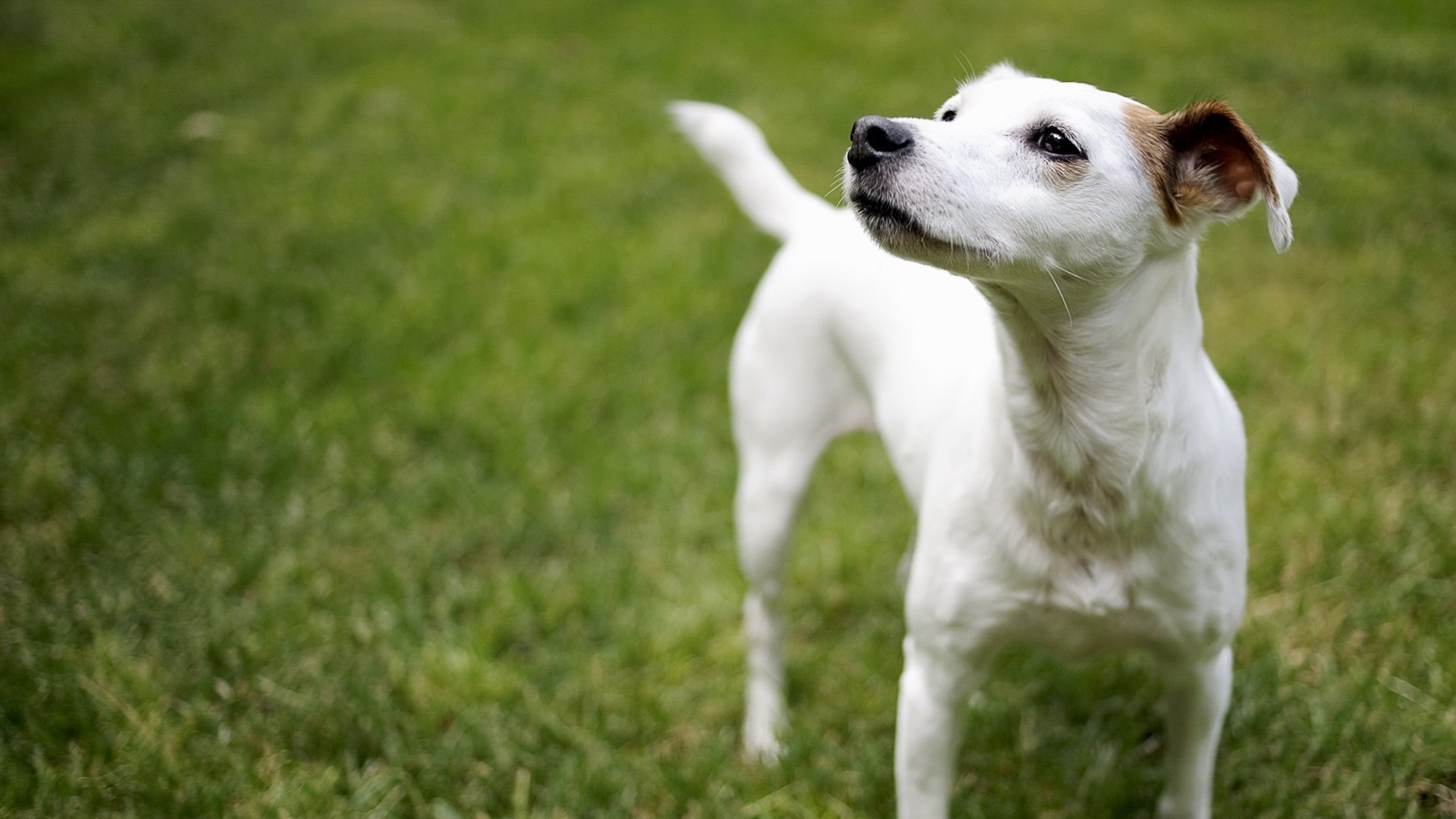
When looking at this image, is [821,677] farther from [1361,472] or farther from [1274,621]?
[1361,472]

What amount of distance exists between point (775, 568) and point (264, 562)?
1.83 m

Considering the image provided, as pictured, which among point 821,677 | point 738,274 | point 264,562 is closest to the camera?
point 821,677

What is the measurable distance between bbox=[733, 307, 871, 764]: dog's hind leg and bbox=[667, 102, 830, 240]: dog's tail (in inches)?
18.5

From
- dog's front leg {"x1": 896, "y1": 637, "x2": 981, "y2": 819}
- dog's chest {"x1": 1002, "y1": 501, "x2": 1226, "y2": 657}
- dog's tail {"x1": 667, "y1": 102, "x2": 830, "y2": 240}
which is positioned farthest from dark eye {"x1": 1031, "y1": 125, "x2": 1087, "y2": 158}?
dog's tail {"x1": 667, "y1": 102, "x2": 830, "y2": 240}

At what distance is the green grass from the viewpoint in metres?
3.01

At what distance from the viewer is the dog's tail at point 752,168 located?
3572 mm

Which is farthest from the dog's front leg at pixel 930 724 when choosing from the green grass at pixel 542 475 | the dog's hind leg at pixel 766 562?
the dog's hind leg at pixel 766 562

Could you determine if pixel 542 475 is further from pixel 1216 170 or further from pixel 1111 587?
pixel 1216 170

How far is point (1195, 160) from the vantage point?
2152mm

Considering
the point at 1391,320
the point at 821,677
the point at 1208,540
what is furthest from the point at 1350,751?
the point at 1391,320

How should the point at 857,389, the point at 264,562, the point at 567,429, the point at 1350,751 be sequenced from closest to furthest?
the point at 1350,751 → the point at 857,389 → the point at 264,562 → the point at 567,429

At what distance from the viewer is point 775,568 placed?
10.8 feet

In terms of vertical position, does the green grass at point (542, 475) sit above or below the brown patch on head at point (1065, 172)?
below

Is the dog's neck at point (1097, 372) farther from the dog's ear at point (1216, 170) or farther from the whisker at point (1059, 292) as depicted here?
the dog's ear at point (1216, 170)
